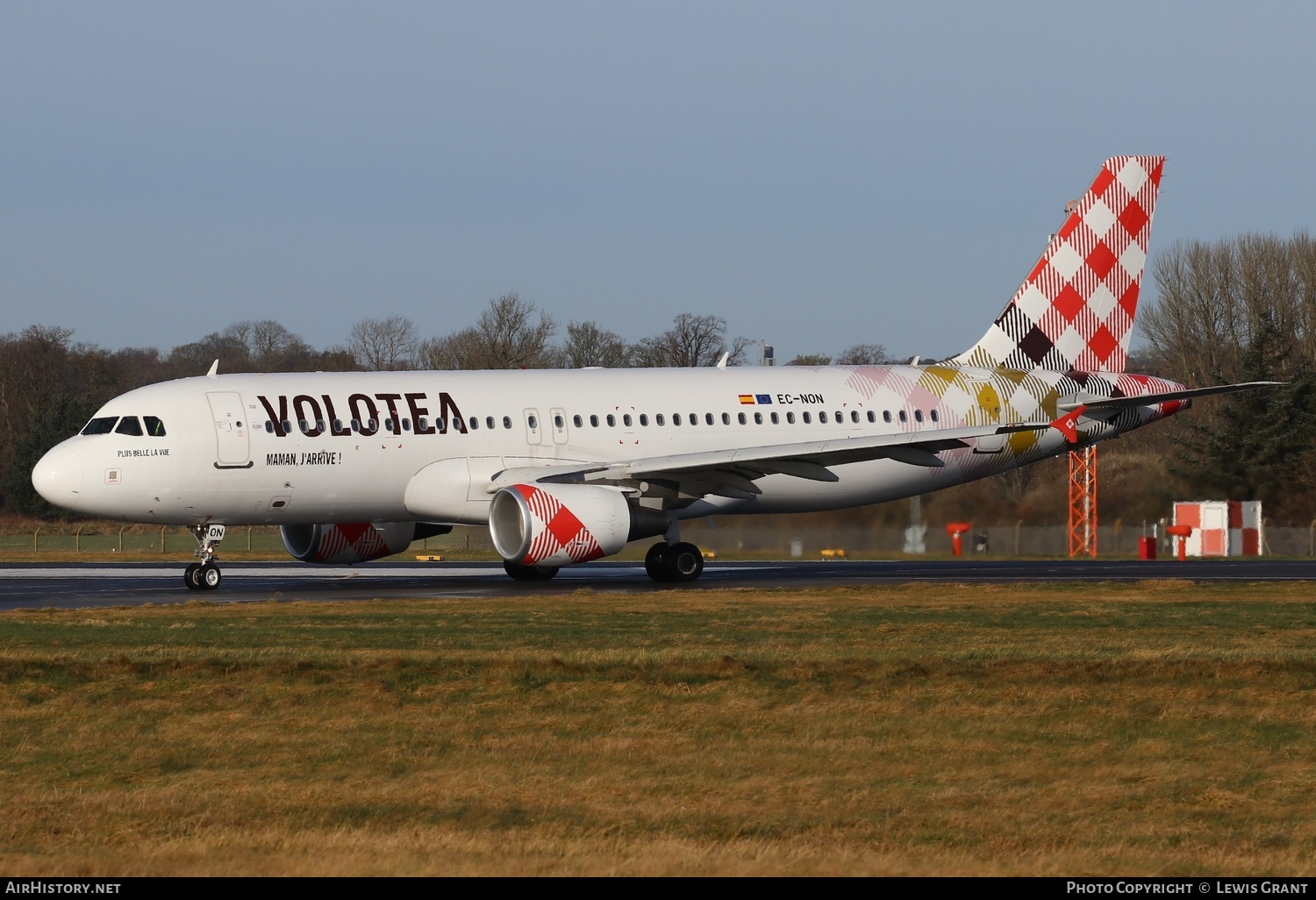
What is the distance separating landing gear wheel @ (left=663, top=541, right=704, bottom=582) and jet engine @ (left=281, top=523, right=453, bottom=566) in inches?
179

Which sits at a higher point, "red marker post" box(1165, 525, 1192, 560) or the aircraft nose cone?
the aircraft nose cone

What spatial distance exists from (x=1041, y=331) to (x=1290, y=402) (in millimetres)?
13672

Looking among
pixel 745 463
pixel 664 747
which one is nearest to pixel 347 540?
pixel 745 463

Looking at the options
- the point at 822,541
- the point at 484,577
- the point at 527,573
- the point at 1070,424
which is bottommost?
the point at 484,577

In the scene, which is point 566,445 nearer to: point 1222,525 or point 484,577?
point 484,577

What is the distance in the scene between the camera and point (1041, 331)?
35.5 m

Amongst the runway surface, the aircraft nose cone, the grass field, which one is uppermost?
the aircraft nose cone

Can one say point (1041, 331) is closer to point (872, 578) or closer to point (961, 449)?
point (961, 449)

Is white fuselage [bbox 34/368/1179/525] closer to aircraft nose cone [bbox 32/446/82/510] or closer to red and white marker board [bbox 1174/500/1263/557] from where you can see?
aircraft nose cone [bbox 32/446/82/510]

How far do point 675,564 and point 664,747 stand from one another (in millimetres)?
17861

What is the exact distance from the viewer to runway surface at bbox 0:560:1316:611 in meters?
27.2

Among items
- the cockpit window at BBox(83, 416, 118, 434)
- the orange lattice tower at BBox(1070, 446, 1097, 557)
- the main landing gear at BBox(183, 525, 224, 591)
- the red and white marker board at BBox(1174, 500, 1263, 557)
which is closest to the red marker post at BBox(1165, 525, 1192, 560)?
the red and white marker board at BBox(1174, 500, 1263, 557)

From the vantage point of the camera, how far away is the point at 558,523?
1059 inches
